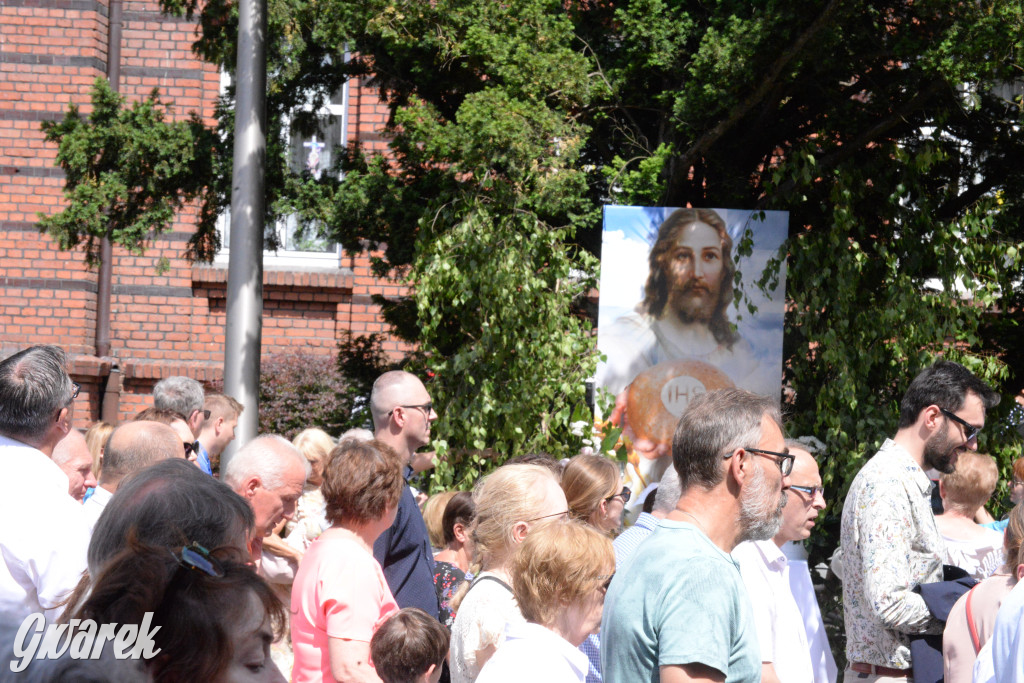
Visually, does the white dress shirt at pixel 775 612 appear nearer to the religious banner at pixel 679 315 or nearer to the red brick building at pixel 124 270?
the religious banner at pixel 679 315

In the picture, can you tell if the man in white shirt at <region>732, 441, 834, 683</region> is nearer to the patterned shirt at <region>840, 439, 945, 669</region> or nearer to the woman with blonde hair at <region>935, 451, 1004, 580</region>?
the patterned shirt at <region>840, 439, 945, 669</region>

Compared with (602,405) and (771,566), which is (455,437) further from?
(771,566)

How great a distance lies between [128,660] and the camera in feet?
4.37

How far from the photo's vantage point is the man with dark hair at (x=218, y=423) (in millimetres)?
5133

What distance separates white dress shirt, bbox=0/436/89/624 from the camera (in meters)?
2.62

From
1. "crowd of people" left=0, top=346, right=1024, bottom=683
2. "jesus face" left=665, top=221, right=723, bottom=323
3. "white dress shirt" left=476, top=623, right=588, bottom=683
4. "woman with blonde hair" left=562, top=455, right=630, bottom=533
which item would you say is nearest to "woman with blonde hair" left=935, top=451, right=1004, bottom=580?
"crowd of people" left=0, top=346, right=1024, bottom=683

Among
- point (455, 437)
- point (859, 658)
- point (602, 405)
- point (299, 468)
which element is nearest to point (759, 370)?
point (602, 405)

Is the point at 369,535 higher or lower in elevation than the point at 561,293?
lower

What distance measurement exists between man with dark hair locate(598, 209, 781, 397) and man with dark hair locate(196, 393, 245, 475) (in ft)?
7.41

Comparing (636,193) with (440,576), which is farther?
(636,193)

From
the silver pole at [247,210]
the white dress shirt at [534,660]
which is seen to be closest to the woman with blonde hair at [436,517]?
the silver pole at [247,210]

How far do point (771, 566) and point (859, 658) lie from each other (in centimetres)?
63

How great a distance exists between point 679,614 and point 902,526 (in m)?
1.92

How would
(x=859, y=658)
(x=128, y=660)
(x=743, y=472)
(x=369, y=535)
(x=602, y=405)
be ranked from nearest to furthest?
(x=128, y=660)
(x=743, y=472)
(x=369, y=535)
(x=859, y=658)
(x=602, y=405)
